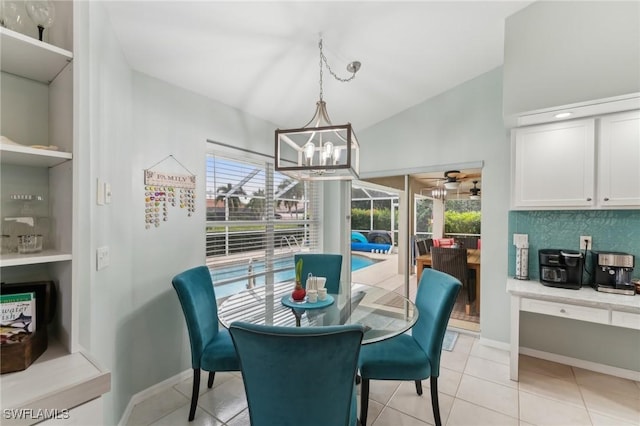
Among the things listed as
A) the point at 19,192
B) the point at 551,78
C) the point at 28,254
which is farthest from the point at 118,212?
the point at 551,78

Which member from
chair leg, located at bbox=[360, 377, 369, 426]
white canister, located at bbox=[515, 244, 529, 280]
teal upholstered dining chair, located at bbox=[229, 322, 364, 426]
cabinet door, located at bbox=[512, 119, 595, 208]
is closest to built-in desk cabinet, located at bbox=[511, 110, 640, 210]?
cabinet door, located at bbox=[512, 119, 595, 208]

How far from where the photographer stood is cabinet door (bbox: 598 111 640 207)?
226 centimetres

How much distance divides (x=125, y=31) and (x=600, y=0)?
11.3 feet

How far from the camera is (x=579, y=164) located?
8.09 feet

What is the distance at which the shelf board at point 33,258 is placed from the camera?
0.96 metres

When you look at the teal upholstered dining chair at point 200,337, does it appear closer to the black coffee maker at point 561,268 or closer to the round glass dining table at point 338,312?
the round glass dining table at point 338,312

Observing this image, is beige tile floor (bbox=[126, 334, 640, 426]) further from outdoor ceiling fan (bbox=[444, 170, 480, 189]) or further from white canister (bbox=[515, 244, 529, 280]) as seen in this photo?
outdoor ceiling fan (bbox=[444, 170, 480, 189])

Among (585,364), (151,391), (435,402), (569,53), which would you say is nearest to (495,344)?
(585,364)

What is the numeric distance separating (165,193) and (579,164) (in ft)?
11.7

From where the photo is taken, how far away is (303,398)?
4.00 ft

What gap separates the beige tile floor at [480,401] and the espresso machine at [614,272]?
0.84m

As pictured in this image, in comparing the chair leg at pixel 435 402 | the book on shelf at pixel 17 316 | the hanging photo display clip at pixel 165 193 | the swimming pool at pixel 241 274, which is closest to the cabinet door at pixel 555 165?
the chair leg at pixel 435 402

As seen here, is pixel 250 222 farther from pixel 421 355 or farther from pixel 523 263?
pixel 523 263

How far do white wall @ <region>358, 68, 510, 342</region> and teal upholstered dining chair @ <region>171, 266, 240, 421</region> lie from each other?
2729 millimetres
